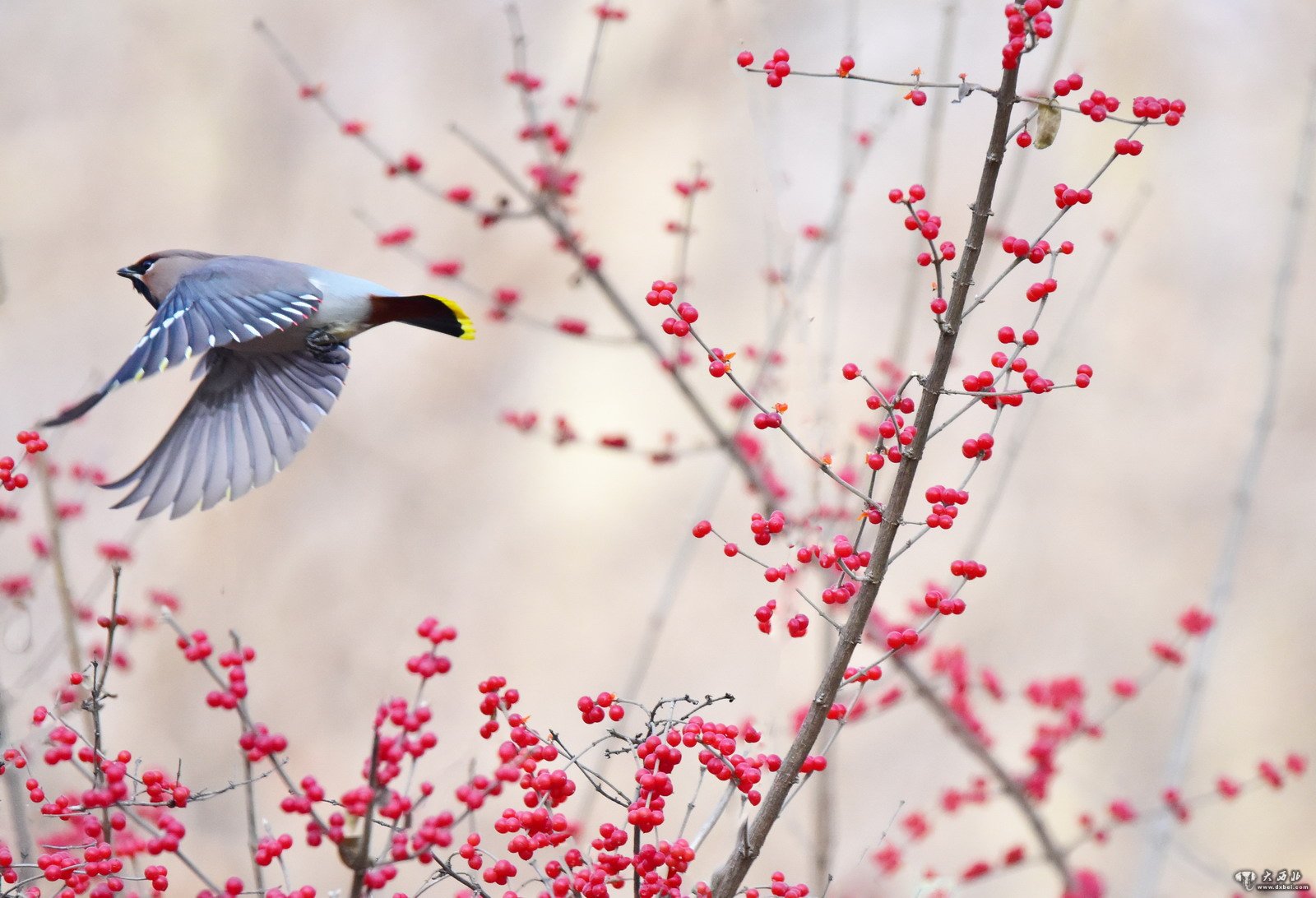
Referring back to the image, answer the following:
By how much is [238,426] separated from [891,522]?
106 centimetres

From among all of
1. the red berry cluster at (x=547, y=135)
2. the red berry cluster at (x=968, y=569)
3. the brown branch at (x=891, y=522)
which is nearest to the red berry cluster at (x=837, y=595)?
the brown branch at (x=891, y=522)

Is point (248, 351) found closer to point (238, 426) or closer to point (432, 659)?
point (238, 426)

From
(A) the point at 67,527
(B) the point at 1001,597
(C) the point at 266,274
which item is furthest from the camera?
(A) the point at 67,527

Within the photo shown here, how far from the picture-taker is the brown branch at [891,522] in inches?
42.4

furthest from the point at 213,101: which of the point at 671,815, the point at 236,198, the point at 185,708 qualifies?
the point at 671,815

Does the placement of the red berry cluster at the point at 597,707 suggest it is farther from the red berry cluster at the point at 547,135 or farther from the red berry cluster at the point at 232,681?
the red berry cluster at the point at 547,135

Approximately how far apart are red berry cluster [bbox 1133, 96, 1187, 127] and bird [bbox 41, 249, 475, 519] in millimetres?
864

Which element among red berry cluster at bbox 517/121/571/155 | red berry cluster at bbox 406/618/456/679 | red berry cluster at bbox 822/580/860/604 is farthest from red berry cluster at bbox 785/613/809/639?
red berry cluster at bbox 517/121/571/155

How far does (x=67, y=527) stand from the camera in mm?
4699

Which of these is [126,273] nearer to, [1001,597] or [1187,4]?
[1001,597]

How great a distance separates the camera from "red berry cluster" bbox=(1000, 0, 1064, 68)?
107cm

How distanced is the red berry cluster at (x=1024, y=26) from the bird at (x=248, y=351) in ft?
2.67

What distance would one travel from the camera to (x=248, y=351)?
1.88m

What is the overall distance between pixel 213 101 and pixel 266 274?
376 centimetres
